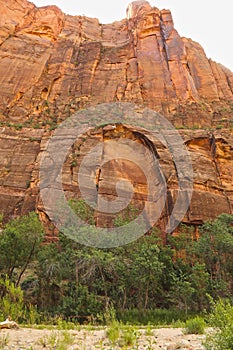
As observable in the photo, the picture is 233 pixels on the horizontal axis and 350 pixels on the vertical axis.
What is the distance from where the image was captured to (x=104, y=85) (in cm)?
4453

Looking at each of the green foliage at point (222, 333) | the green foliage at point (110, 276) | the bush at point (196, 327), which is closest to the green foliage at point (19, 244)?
the green foliage at point (110, 276)

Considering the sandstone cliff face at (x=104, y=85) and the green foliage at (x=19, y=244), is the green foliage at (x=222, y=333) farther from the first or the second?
the sandstone cliff face at (x=104, y=85)

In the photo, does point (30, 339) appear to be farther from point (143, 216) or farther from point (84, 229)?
point (143, 216)

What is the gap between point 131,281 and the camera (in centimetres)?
1895

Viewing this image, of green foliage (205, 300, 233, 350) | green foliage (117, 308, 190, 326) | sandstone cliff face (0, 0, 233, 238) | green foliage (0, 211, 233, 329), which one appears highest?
sandstone cliff face (0, 0, 233, 238)

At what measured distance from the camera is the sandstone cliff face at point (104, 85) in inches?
1117

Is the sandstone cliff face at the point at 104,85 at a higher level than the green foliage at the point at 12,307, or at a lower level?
higher

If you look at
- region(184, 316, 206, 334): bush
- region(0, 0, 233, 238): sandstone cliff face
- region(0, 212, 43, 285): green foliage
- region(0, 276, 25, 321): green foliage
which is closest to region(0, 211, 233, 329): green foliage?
region(0, 212, 43, 285): green foliage

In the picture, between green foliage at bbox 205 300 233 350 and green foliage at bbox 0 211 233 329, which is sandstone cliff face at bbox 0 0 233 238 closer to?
green foliage at bbox 0 211 233 329

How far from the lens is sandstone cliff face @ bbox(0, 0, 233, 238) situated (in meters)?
28.4

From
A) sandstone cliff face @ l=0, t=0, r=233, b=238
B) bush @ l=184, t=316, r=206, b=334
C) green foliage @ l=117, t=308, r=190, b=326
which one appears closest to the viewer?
bush @ l=184, t=316, r=206, b=334

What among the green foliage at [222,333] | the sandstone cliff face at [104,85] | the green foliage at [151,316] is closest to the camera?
the green foliage at [222,333]

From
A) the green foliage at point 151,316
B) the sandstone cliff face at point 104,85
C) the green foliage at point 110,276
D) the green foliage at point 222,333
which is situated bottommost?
the green foliage at point 151,316

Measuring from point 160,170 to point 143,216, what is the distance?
4827mm
